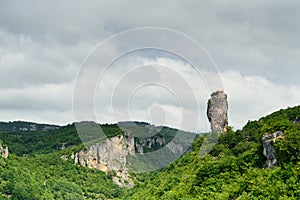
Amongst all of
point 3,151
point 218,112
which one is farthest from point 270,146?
point 3,151

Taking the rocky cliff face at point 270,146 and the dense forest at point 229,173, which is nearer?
the dense forest at point 229,173

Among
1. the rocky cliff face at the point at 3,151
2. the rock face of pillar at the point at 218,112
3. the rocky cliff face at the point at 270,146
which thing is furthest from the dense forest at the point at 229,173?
the rock face of pillar at the point at 218,112

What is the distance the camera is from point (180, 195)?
246 feet

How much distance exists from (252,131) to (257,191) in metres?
40.8

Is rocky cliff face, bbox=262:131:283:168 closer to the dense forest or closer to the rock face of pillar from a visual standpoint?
the dense forest

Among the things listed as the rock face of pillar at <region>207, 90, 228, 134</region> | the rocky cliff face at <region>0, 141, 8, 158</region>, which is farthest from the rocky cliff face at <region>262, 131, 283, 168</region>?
the rocky cliff face at <region>0, 141, 8, 158</region>

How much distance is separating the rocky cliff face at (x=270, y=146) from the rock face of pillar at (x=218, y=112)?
172ft

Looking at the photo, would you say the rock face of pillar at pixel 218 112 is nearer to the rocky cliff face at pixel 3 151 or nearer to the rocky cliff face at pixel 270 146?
the rocky cliff face at pixel 270 146

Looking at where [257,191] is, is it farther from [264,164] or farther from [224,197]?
[264,164]

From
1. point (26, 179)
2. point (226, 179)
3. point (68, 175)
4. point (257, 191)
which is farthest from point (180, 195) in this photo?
point (68, 175)

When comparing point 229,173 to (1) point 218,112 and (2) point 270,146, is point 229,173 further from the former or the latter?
(1) point 218,112

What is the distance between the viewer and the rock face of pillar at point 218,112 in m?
117

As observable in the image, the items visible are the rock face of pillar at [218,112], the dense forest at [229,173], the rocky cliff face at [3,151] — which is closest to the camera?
the dense forest at [229,173]

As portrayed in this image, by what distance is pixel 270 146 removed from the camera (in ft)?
203
